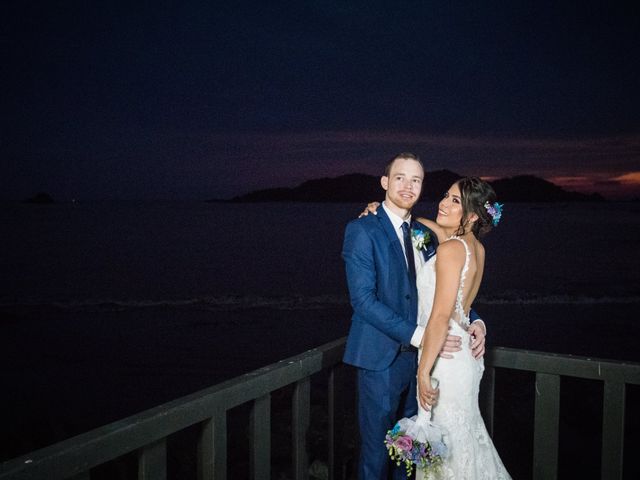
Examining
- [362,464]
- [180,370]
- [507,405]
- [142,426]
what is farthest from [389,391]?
[180,370]

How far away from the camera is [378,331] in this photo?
2.75 metres

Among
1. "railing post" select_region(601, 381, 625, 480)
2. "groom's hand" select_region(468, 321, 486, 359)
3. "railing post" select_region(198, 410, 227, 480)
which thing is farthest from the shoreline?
"railing post" select_region(601, 381, 625, 480)

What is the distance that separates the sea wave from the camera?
20.6 meters

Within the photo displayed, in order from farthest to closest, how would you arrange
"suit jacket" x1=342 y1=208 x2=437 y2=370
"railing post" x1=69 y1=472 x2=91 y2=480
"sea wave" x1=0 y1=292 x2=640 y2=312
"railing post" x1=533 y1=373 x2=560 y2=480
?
"sea wave" x1=0 y1=292 x2=640 y2=312
"railing post" x1=533 y1=373 x2=560 y2=480
"suit jacket" x1=342 y1=208 x2=437 y2=370
"railing post" x1=69 y1=472 x2=91 y2=480

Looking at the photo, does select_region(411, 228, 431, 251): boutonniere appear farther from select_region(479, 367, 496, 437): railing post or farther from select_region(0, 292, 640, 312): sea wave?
select_region(0, 292, 640, 312): sea wave

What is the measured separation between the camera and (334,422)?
2.97m

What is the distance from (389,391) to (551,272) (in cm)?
2801

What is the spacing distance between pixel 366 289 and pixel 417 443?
0.77 metres

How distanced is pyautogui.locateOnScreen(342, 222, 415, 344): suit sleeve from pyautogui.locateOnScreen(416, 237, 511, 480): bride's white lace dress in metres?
0.32

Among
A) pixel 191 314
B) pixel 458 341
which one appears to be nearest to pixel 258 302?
pixel 191 314

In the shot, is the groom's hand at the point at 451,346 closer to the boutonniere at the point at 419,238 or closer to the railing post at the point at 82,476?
the boutonniere at the point at 419,238

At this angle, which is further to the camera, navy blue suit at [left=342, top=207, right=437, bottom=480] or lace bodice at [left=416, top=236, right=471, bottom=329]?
lace bodice at [left=416, top=236, right=471, bottom=329]

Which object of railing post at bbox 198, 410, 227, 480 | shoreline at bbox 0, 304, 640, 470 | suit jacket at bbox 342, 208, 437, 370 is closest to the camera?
railing post at bbox 198, 410, 227, 480

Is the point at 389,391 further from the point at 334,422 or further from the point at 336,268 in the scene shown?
the point at 336,268
